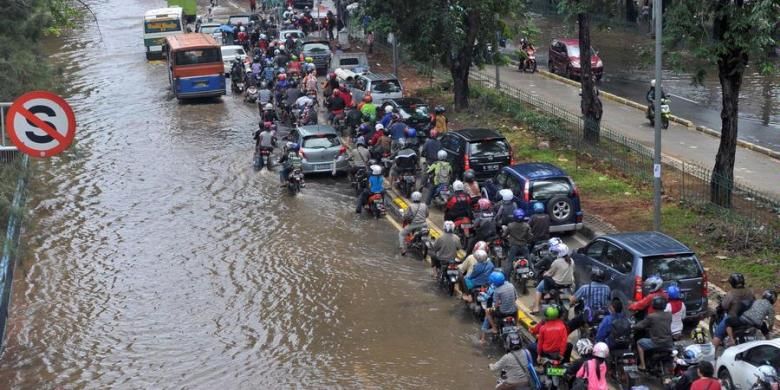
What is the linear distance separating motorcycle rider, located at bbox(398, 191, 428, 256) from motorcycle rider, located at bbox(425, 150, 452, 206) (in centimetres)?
280

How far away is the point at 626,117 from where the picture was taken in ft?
116

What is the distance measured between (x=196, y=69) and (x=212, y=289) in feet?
71.9

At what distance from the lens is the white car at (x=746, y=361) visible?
44.4 feet

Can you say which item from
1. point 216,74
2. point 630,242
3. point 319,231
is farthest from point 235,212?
point 216,74

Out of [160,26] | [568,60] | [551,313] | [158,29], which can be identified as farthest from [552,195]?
[160,26]

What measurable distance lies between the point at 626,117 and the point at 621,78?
981cm

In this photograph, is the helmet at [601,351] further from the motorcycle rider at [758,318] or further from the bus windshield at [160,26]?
the bus windshield at [160,26]

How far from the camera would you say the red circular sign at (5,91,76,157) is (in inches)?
498

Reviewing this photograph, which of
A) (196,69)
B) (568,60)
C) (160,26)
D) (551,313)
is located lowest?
(551,313)

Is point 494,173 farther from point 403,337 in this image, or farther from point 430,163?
point 403,337

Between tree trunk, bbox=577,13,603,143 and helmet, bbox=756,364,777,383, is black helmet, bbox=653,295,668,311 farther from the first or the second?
tree trunk, bbox=577,13,603,143

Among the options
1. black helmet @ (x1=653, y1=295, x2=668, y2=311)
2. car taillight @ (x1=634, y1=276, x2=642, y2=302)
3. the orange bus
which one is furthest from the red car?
black helmet @ (x1=653, y1=295, x2=668, y2=311)

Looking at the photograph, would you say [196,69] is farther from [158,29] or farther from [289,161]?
[158,29]

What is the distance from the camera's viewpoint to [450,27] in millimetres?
34531
